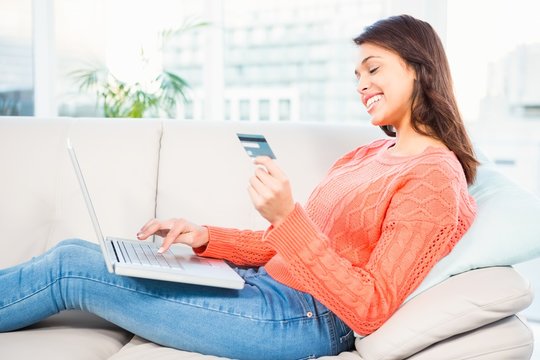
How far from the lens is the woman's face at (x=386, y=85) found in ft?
5.62

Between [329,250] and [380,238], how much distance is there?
0.13m

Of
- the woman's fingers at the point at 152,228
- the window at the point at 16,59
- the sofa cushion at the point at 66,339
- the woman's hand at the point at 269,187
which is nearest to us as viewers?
the woman's hand at the point at 269,187

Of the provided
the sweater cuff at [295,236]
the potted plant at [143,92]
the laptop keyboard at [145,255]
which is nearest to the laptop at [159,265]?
the laptop keyboard at [145,255]

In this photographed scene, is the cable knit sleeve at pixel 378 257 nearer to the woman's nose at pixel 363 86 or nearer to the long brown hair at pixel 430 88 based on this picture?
the long brown hair at pixel 430 88

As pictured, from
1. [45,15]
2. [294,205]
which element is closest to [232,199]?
[294,205]

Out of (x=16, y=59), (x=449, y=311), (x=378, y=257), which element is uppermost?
(x=16, y=59)

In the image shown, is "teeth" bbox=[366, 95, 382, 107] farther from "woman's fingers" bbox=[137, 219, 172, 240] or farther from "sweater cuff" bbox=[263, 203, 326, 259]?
"woman's fingers" bbox=[137, 219, 172, 240]

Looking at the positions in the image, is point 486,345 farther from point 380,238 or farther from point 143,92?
point 143,92

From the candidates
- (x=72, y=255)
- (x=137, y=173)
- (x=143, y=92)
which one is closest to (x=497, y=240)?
(x=72, y=255)

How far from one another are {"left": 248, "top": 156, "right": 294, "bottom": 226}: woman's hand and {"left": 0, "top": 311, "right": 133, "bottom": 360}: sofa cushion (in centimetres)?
53

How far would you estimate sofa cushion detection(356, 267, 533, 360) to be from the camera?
55.4 inches

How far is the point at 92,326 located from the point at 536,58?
2.37 m

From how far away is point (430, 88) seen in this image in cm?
169

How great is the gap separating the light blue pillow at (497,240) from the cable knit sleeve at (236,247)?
1.62 feet
